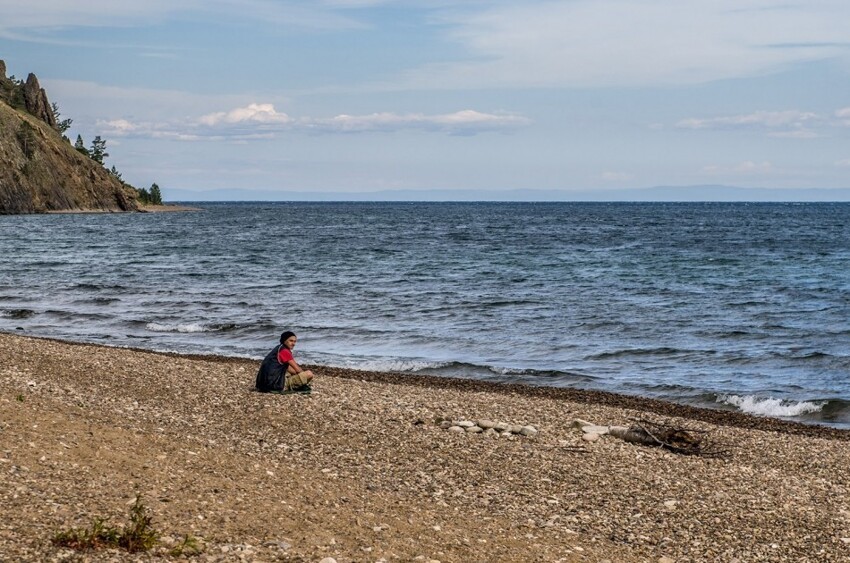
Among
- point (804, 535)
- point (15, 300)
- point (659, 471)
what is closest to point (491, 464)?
point (659, 471)

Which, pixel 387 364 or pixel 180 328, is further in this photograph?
pixel 180 328

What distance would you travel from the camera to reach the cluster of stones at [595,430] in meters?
16.9

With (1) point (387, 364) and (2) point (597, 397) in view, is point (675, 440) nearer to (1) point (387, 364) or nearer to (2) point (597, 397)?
(2) point (597, 397)

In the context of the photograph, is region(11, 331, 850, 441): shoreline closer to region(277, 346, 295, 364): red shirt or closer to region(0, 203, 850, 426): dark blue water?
region(0, 203, 850, 426): dark blue water

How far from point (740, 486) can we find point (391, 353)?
1793 centimetres

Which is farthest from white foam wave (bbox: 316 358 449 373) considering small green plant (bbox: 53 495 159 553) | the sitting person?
small green plant (bbox: 53 495 159 553)

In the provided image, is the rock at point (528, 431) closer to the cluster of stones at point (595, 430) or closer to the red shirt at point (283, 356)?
the cluster of stones at point (595, 430)

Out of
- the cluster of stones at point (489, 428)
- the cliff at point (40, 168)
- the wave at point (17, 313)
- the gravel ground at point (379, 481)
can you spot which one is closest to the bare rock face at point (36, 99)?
the cliff at point (40, 168)

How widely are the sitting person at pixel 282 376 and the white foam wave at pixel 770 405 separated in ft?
35.5

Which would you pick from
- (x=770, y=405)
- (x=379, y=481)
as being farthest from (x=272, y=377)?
(x=770, y=405)

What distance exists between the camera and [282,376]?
64.9ft

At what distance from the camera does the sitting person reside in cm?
1973

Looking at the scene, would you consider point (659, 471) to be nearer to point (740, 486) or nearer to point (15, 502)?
point (740, 486)

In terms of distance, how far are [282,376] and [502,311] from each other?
22008 mm
